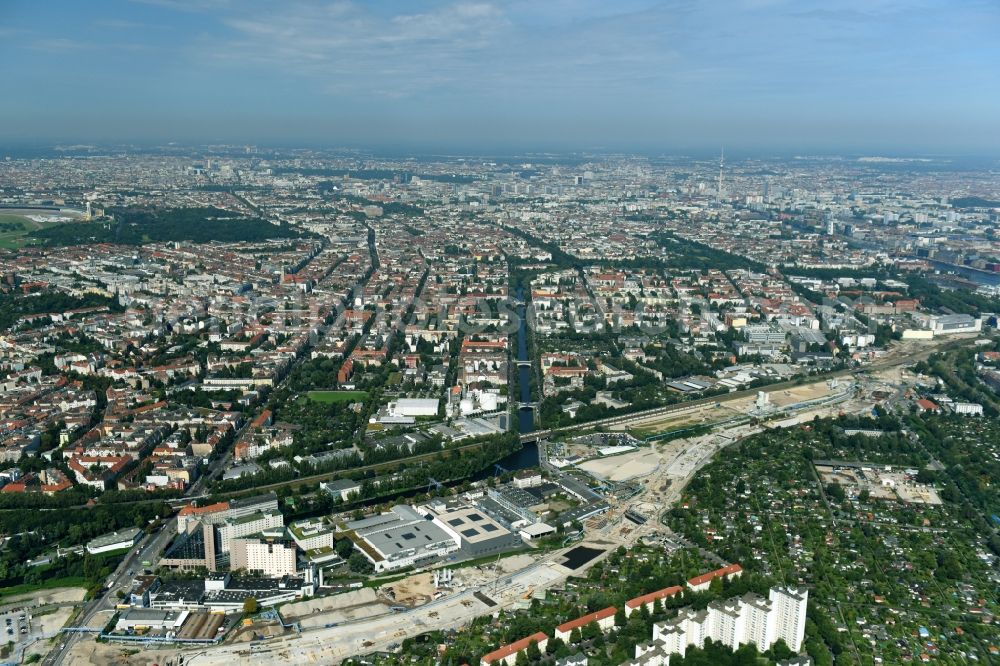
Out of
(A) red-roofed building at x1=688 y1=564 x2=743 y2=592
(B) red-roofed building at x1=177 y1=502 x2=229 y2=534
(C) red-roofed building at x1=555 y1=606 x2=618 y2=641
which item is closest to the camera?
(C) red-roofed building at x1=555 y1=606 x2=618 y2=641

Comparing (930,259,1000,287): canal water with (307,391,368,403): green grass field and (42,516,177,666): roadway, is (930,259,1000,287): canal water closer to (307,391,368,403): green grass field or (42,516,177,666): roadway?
(307,391,368,403): green grass field

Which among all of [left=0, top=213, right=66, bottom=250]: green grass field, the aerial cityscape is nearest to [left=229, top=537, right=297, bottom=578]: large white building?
the aerial cityscape

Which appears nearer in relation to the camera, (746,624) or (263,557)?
(746,624)

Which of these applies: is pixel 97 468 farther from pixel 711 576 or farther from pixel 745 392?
pixel 745 392

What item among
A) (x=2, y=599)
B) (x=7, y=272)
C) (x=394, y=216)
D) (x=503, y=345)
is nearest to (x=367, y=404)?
(x=503, y=345)

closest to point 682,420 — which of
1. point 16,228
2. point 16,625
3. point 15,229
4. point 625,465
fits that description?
point 625,465

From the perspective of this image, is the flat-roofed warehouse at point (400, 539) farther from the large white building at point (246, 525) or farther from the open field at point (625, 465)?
the open field at point (625, 465)
